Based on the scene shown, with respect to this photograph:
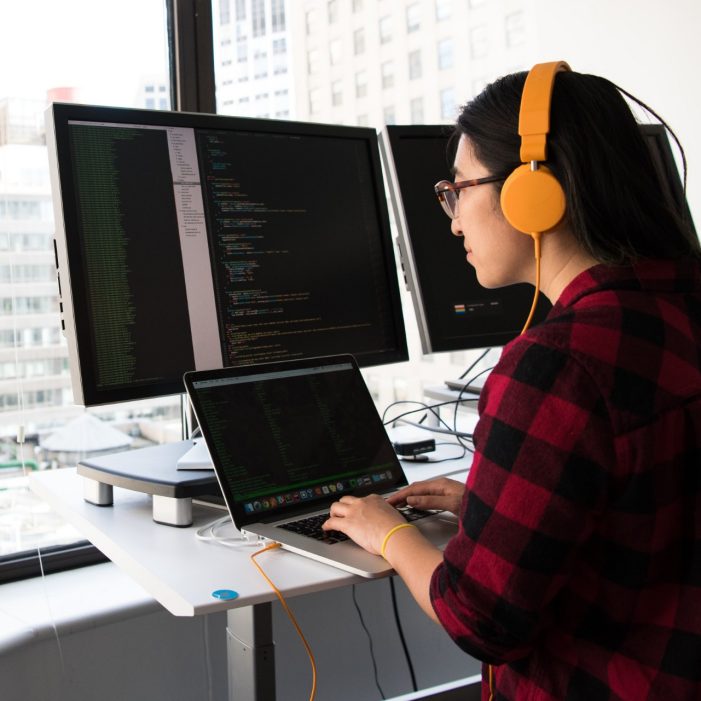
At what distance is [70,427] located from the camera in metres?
1.74

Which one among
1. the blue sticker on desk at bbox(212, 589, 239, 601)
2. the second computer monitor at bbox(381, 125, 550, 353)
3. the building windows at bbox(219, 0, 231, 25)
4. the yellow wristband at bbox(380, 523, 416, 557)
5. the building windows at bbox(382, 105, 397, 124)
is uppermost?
the building windows at bbox(219, 0, 231, 25)

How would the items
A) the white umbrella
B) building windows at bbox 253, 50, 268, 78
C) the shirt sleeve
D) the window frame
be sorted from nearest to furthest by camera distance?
the shirt sleeve → the white umbrella → the window frame → building windows at bbox 253, 50, 268, 78

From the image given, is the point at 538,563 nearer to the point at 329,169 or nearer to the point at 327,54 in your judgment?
the point at 329,169

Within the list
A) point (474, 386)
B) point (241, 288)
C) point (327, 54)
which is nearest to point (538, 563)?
point (241, 288)

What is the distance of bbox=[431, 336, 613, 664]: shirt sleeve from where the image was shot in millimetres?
731

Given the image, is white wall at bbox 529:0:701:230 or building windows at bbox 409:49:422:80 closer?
white wall at bbox 529:0:701:230

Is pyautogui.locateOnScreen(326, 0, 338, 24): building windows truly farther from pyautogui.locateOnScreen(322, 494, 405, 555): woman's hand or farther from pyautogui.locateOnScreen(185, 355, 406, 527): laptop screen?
pyautogui.locateOnScreen(322, 494, 405, 555): woman's hand

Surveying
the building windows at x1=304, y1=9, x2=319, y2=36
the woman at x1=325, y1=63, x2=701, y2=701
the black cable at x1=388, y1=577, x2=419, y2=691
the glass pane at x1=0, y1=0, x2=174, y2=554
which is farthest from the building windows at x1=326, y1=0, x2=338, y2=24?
the woman at x1=325, y1=63, x2=701, y2=701

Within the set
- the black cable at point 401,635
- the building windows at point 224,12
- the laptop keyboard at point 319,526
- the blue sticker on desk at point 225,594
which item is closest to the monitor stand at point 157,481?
the laptop keyboard at point 319,526

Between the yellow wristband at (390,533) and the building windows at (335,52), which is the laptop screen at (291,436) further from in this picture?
the building windows at (335,52)

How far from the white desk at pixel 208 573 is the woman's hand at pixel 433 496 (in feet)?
0.58

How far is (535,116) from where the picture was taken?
2.72 ft

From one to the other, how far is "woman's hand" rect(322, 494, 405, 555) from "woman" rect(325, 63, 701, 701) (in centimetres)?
12

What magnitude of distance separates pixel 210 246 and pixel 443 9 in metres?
1.47
